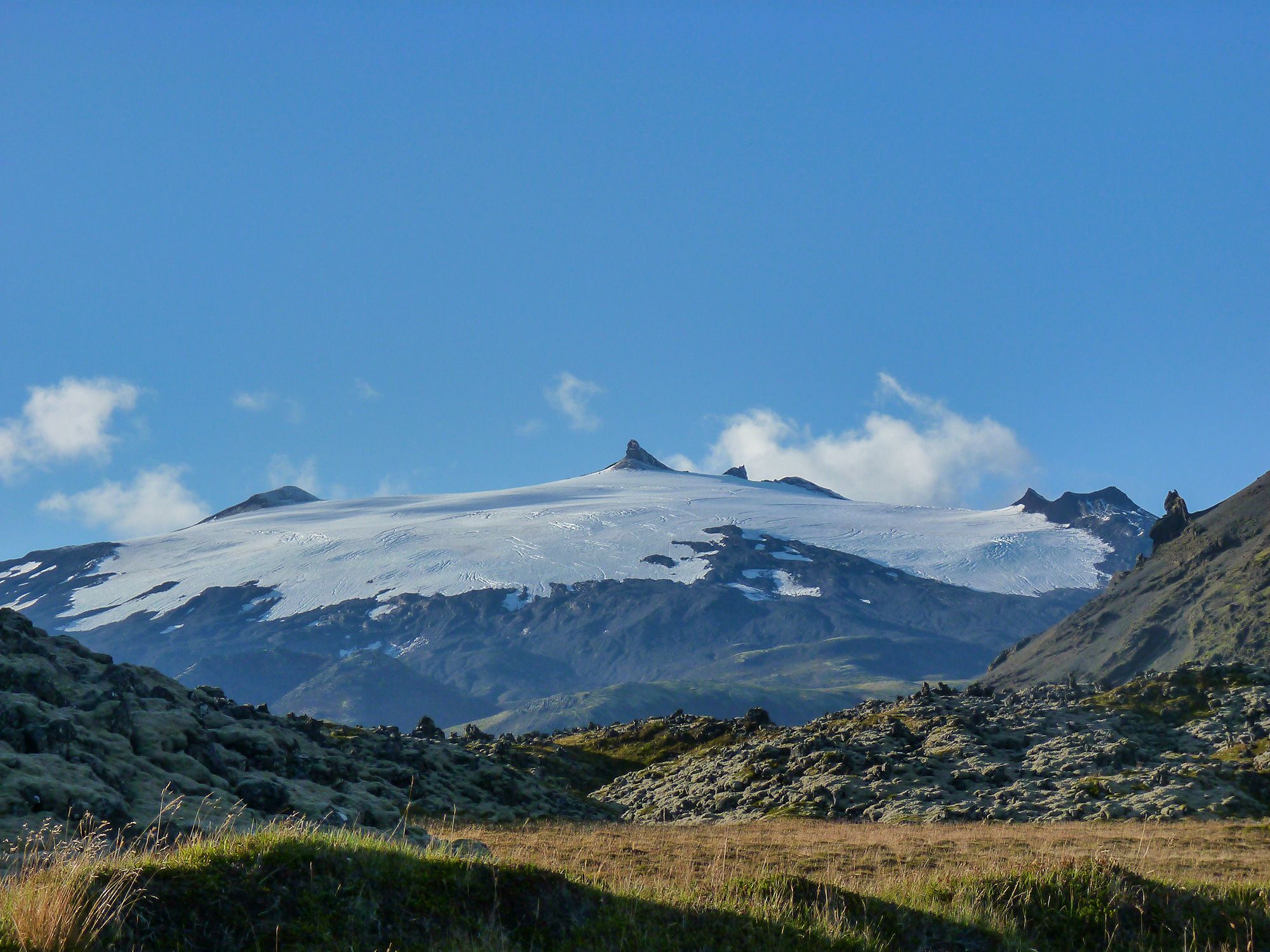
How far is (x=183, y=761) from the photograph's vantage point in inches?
1323

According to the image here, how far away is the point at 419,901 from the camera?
14.3 meters

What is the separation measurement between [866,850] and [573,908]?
20020mm

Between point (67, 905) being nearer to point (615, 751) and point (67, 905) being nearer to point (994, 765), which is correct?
point (994, 765)

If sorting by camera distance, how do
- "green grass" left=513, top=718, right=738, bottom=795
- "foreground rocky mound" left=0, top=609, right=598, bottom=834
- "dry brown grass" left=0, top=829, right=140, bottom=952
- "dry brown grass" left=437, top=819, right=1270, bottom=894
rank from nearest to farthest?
"dry brown grass" left=0, top=829, right=140, bottom=952, "dry brown grass" left=437, top=819, right=1270, bottom=894, "foreground rocky mound" left=0, top=609, right=598, bottom=834, "green grass" left=513, top=718, right=738, bottom=795

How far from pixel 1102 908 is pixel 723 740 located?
70416 millimetres

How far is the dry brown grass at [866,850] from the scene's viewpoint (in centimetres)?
2198

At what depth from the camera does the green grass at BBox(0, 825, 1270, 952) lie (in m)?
13.0

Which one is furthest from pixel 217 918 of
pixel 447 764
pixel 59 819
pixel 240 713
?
pixel 447 764

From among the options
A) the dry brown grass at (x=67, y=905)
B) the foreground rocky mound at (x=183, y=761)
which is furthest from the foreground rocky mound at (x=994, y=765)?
Result: the dry brown grass at (x=67, y=905)

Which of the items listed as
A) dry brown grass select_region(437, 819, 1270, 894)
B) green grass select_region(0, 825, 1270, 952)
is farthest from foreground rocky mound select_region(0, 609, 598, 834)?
green grass select_region(0, 825, 1270, 952)

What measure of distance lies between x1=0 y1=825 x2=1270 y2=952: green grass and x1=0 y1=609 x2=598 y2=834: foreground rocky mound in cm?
791

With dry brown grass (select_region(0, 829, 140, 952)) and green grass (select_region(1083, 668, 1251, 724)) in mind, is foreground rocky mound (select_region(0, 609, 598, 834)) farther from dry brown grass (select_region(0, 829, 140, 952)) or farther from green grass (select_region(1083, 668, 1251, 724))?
green grass (select_region(1083, 668, 1251, 724))

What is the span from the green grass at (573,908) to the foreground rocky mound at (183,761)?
26.0ft

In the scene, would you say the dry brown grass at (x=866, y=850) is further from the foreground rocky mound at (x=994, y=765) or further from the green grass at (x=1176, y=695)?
the green grass at (x=1176, y=695)
